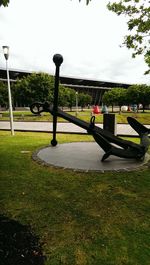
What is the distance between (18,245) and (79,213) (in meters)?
0.99

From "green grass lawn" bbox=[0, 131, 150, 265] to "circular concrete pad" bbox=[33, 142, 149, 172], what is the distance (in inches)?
13.3

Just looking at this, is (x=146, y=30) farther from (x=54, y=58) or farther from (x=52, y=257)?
(x=52, y=257)

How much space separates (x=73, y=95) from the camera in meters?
46.1

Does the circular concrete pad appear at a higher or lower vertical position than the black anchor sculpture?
lower

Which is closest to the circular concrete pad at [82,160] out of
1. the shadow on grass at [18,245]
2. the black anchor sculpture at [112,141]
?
the black anchor sculpture at [112,141]

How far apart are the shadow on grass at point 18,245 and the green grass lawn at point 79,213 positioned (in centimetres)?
1

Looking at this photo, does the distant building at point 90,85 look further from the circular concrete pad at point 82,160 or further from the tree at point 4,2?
the tree at point 4,2

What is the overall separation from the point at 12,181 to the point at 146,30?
9.93 m

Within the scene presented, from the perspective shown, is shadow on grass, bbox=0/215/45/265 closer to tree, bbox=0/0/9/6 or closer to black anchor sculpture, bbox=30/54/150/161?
black anchor sculpture, bbox=30/54/150/161

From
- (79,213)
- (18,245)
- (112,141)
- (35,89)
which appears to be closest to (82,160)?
(112,141)

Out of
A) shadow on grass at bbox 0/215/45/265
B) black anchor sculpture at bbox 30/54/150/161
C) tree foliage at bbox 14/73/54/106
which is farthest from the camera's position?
tree foliage at bbox 14/73/54/106

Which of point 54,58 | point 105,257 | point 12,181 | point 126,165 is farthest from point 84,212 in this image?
point 54,58

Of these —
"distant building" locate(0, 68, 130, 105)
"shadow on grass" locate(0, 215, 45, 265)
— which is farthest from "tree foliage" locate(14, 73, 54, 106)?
"distant building" locate(0, 68, 130, 105)

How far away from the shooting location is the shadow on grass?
234 centimetres
